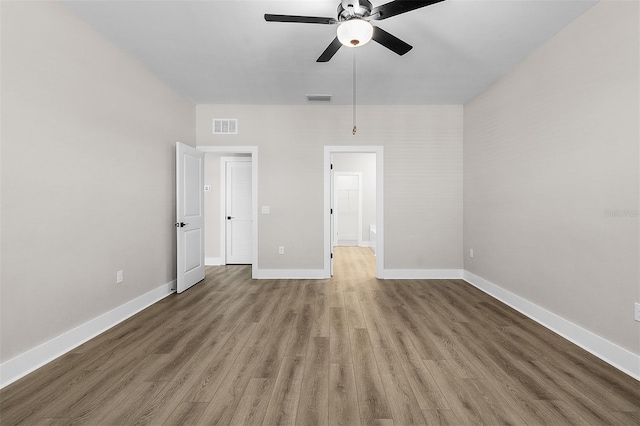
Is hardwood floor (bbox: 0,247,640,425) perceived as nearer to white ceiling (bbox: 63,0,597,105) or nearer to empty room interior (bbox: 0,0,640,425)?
empty room interior (bbox: 0,0,640,425)

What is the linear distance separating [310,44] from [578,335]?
11.7 ft

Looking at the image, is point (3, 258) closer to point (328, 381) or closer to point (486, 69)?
point (328, 381)

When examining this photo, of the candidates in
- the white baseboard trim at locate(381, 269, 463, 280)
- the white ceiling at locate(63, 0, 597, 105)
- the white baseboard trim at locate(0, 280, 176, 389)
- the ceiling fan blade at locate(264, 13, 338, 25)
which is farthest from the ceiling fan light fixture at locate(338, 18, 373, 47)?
the white baseboard trim at locate(381, 269, 463, 280)

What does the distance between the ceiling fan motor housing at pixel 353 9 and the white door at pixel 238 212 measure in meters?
3.68

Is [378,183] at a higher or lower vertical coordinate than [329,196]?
higher

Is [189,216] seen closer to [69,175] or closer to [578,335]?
[69,175]

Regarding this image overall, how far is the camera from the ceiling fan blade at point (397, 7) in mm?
1711

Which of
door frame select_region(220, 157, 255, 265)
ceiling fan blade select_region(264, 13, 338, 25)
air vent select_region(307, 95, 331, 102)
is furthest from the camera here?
door frame select_region(220, 157, 255, 265)

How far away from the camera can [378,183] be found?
434 centimetres

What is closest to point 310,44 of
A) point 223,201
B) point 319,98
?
point 319,98

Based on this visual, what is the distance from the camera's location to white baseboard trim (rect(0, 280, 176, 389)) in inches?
70.5

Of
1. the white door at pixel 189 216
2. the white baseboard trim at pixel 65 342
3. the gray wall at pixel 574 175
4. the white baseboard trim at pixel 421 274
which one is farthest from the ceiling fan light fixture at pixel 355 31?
the white baseboard trim at pixel 421 274

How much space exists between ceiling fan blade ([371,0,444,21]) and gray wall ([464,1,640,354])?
157 centimetres

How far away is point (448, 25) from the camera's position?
240 centimetres
